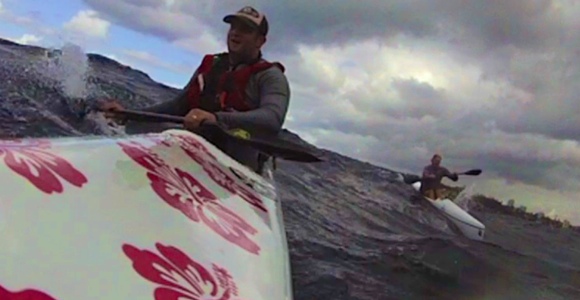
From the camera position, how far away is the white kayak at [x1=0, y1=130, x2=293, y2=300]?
62.9 inches

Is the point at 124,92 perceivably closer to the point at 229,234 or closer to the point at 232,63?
the point at 232,63

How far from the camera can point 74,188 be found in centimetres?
203

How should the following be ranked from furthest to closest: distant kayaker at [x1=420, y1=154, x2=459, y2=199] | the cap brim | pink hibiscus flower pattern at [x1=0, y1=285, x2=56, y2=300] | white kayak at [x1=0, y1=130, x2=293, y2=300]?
1. distant kayaker at [x1=420, y1=154, x2=459, y2=199]
2. the cap brim
3. white kayak at [x1=0, y1=130, x2=293, y2=300]
4. pink hibiscus flower pattern at [x1=0, y1=285, x2=56, y2=300]

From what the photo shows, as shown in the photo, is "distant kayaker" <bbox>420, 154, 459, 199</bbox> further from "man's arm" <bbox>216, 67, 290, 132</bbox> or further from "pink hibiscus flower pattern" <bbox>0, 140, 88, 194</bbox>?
"pink hibiscus flower pattern" <bbox>0, 140, 88, 194</bbox>

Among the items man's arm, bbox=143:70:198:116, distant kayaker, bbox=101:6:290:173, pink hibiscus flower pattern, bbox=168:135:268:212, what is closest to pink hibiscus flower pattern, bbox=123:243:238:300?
pink hibiscus flower pattern, bbox=168:135:268:212

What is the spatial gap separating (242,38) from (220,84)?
1.17 feet

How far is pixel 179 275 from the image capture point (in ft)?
6.25

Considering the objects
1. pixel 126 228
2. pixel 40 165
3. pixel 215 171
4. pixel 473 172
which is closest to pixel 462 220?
pixel 473 172

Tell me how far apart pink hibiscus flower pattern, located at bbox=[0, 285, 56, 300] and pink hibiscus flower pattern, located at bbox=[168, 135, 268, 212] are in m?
1.69

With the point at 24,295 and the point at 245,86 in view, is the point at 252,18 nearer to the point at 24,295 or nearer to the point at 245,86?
the point at 245,86

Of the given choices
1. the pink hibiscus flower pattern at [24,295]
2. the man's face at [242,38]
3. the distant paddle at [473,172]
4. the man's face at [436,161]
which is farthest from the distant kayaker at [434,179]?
the pink hibiscus flower pattern at [24,295]

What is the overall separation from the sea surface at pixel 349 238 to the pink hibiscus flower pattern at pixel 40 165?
2.80 metres

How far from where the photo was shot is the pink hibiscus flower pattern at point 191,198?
98.5 inches

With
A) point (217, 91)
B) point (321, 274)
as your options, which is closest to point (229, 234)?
point (217, 91)
